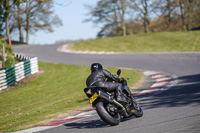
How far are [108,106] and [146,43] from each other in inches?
1270

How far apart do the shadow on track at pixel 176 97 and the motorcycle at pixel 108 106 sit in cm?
172

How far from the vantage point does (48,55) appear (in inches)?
1273

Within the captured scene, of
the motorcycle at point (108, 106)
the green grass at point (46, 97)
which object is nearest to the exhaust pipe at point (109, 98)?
the motorcycle at point (108, 106)

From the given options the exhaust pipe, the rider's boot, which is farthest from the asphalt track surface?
the rider's boot

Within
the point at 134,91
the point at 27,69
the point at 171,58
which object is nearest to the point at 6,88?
the point at 27,69

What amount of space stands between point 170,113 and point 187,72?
975cm

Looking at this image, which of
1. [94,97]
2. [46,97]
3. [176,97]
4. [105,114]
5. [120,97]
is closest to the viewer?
[105,114]

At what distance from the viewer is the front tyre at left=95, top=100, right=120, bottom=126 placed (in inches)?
281

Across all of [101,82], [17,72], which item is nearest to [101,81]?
[101,82]

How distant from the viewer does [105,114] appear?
7.16 m

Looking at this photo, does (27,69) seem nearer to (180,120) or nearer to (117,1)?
(180,120)

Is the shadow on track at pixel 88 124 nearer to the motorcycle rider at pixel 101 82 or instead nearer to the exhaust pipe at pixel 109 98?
the exhaust pipe at pixel 109 98

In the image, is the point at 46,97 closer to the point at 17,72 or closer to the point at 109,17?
the point at 17,72

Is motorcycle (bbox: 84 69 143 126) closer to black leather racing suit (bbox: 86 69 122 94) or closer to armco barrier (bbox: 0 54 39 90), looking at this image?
black leather racing suit (bbox: 86 69 122 94)
